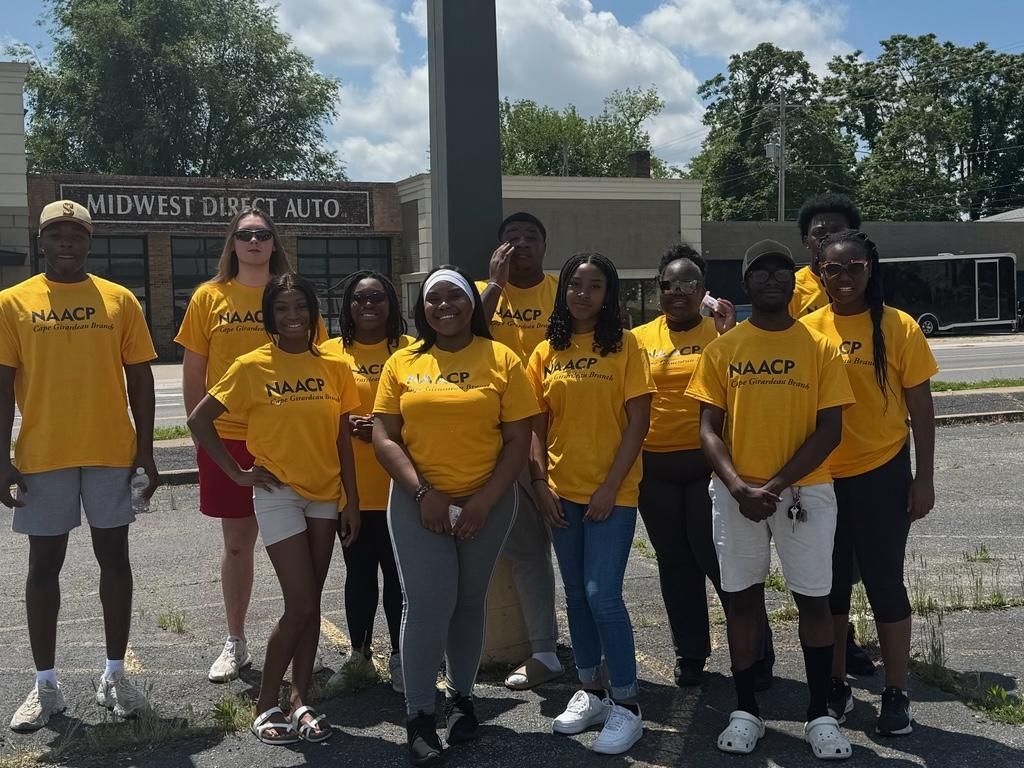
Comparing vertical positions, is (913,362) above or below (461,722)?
above

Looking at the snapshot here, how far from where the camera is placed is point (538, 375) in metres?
4.11

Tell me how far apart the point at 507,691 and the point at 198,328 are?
221cm

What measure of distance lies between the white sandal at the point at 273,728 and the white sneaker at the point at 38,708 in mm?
941

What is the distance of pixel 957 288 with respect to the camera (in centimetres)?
3262

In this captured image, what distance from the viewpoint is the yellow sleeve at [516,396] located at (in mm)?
3740

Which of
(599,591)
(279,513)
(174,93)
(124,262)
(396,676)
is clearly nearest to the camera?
(599,591)

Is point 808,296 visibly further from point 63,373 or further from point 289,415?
point 63,373

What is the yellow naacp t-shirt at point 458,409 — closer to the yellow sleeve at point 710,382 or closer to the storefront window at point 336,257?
the yellow sleeve at point 710,382

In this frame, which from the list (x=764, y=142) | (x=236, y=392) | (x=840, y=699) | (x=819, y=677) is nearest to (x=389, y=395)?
(x=236, y=392)

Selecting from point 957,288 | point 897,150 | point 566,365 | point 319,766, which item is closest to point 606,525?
point 566,365

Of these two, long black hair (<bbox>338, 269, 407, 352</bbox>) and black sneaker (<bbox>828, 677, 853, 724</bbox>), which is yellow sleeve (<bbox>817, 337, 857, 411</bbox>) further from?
long black hair (<bbox>338, 269, 407, 352</bbox>)

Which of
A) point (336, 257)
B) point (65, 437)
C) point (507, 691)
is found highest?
point (336, 257)

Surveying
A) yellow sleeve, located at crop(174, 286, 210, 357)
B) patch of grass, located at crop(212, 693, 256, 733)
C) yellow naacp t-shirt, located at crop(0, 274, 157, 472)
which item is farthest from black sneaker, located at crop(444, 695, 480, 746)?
yellow sleeve, located at crop(174, 286, 210, 357)

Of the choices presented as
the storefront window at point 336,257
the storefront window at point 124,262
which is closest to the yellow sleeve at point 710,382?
the storefront window at point 336,257
